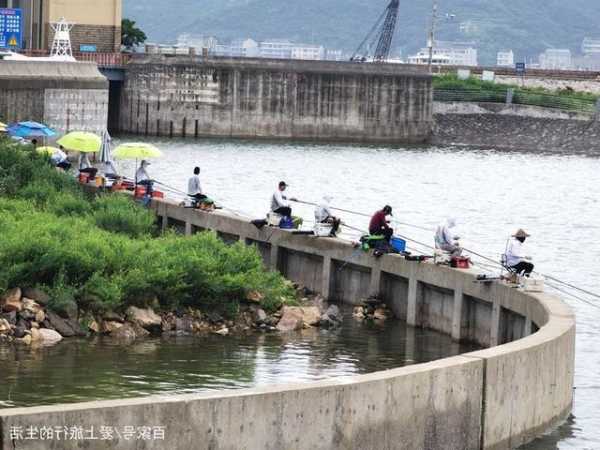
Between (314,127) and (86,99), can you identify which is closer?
(86,99)

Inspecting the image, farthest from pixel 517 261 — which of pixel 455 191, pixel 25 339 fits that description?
pixel 455 191

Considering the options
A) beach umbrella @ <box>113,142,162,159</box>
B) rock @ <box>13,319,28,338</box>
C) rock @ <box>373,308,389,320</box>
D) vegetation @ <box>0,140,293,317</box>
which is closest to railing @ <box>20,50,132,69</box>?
beach umbrella @ <box>113,142,162,159</box>

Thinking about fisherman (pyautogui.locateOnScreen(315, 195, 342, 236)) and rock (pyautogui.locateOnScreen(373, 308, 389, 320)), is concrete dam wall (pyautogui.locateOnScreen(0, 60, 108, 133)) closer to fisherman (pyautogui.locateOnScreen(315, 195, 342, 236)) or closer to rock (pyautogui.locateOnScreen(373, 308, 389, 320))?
fisherman (pyautogui.locateOnScreen(315, 195, 342, 236))

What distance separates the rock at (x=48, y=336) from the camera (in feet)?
101

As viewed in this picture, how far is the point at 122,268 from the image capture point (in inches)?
1312

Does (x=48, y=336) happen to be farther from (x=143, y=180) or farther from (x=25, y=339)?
(x=143, y=180)

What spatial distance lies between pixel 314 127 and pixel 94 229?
81519 millimetres

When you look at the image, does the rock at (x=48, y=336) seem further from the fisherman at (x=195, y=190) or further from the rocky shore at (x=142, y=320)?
the fisherman at (x=195, y=190)

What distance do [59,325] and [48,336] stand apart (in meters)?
0.52

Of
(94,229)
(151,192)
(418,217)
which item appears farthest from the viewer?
(418,217)

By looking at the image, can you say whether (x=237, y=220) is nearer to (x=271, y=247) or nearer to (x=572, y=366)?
(x=271, y=247)

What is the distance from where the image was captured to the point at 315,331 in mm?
33938

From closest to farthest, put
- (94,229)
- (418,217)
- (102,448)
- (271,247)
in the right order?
(102,448) → (94,229) → (271,247) → (418,217)

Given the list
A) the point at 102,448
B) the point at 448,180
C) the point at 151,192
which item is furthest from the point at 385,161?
the point at 102,448
